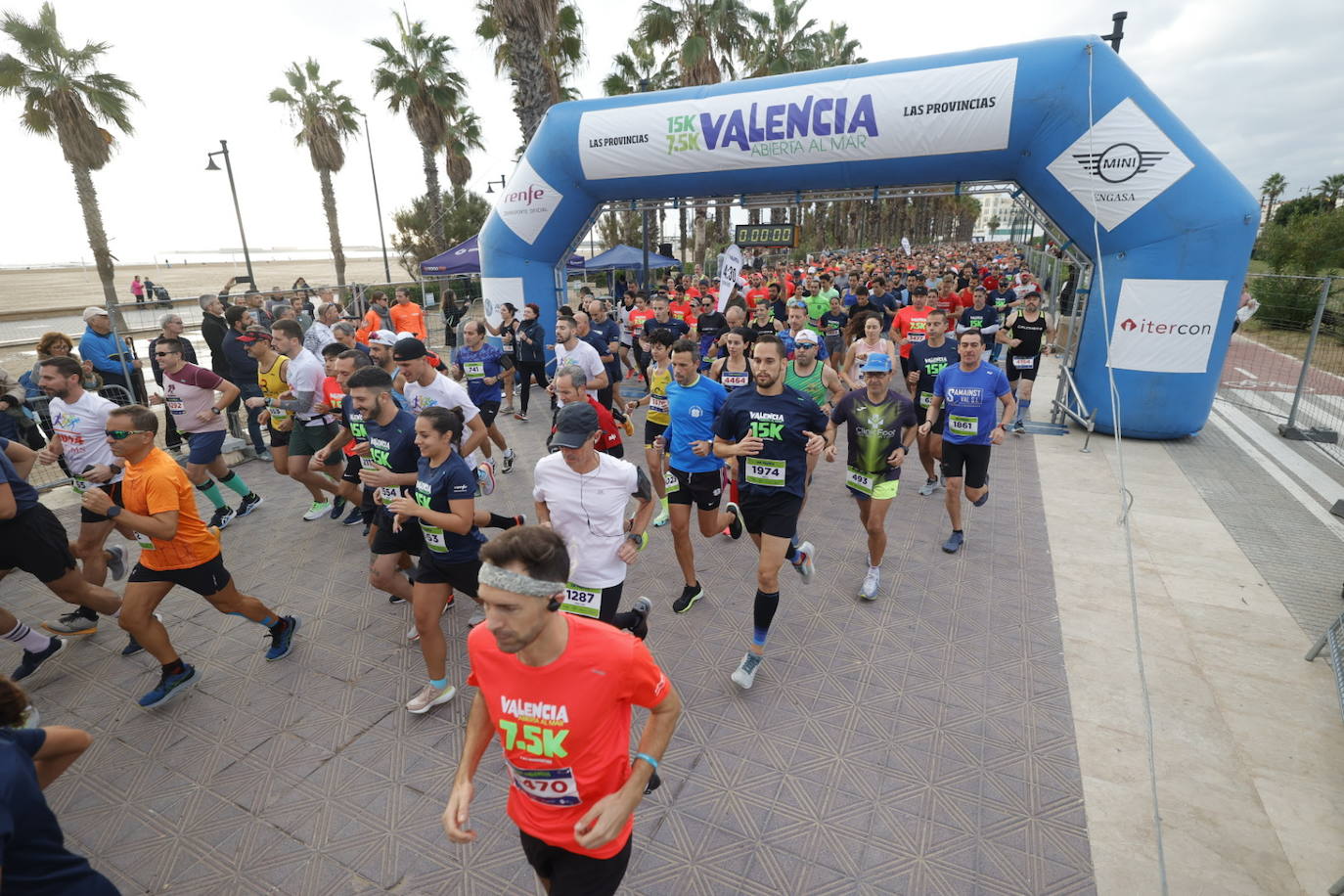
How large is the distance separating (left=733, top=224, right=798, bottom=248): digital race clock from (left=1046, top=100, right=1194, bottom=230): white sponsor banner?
4.97 m

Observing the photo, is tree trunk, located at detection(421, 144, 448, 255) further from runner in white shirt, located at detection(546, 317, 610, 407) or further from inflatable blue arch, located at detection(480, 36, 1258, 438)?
runner in white shirt, located at detection(546, 317, 610, 407)

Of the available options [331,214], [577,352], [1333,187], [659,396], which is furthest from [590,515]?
[1333,187]

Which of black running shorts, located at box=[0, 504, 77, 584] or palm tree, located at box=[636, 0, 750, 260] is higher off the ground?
palm tree, located at box=[636, 0, 750, 260]

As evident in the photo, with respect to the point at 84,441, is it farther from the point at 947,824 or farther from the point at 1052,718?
the point at 1052,718

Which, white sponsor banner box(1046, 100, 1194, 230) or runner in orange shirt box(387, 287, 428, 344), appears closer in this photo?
white sponsor banner box(1046, 100, 1194, 230)

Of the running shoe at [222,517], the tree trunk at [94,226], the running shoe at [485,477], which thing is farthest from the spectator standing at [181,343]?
the tree trunk at [94,226]

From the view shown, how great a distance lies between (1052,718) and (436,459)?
12.8 feet

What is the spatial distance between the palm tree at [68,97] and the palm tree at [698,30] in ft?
59.4

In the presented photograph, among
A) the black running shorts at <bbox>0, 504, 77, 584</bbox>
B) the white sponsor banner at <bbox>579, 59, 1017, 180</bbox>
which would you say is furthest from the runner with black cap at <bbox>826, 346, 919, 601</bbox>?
the white sponsor banner at <bbox>579, 59, 1017, 180</bbox>

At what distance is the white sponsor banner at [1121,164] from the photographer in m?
8.10

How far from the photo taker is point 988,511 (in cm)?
688

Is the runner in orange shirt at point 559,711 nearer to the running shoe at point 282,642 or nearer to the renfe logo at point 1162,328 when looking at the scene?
the running shoe at point 282,642

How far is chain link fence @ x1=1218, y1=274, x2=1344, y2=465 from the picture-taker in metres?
9.16

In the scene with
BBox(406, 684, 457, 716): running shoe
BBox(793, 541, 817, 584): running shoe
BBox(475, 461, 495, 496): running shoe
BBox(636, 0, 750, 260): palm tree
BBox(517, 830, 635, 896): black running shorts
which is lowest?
BBox(406, 684, 457, 716): running shoe
